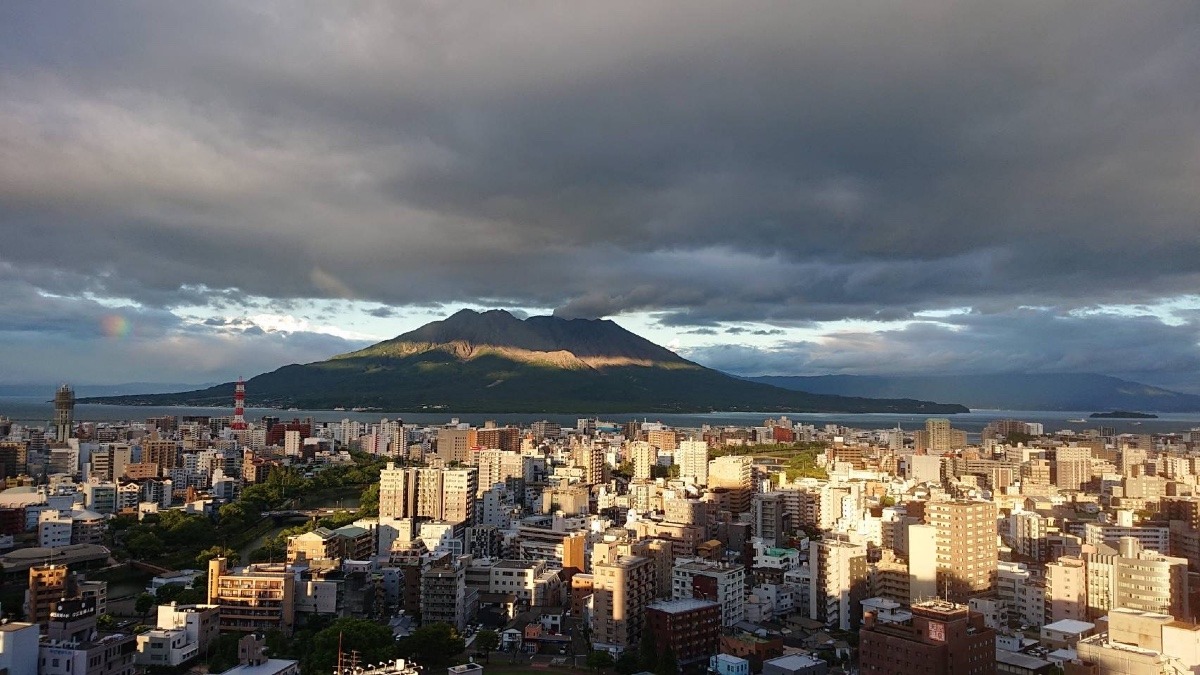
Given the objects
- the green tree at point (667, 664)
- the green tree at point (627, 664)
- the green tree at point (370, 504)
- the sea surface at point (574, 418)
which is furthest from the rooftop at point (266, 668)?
the sea surface at point (574, 418)

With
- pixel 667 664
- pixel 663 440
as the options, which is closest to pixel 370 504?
pixel 667 664

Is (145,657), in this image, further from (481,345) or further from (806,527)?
(481,345)

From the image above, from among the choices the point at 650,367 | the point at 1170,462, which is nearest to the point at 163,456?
the point at 1170,462

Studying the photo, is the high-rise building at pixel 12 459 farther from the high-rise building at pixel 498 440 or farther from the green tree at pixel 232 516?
the high-rise building at pixel 498 440

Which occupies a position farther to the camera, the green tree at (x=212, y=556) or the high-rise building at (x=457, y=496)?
the high-rise building at (x=457, y=496)

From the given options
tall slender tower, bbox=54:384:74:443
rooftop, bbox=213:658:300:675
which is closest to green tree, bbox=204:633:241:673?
rooftop, bbox=213:658:300:675

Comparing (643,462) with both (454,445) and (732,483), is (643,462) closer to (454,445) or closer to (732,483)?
(732,483)

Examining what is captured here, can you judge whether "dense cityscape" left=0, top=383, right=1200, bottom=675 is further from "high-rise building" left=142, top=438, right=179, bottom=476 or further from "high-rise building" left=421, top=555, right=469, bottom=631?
"high-rise building" left=142, top=438, right=179, bottom=476
